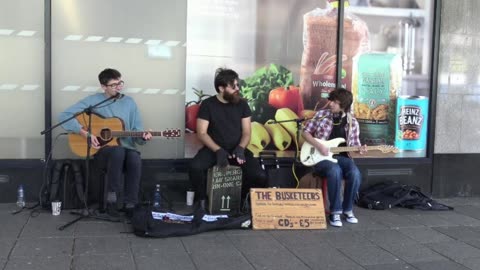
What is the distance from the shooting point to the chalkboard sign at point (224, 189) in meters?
5.45

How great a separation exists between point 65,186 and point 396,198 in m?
3.61

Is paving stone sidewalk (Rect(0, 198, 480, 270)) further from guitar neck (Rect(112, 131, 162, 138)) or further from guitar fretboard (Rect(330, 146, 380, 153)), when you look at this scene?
guitar neck (Rect(112, 131, 162, 138))

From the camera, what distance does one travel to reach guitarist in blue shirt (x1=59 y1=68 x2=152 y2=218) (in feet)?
17.6

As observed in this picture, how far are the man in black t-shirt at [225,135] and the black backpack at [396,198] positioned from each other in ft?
4.56

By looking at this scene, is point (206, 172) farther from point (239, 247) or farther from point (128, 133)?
point (239, 247)

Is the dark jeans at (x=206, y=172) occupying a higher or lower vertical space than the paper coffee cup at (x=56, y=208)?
higher

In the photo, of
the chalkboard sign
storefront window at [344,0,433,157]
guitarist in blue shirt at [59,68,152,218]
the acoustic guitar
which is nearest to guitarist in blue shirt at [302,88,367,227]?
the chalkboard sign

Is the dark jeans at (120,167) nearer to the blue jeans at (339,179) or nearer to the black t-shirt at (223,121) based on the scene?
the black t-shirt at (223,121)

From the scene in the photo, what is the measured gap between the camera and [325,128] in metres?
5.70

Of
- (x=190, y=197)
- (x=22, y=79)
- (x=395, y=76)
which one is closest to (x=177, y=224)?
(x=190, y=197)

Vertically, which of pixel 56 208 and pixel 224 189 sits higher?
pixel 224 189

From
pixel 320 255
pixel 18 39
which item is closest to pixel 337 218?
pixel 320 255

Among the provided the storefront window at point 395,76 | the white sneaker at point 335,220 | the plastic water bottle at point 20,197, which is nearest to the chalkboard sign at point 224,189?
the white sneaker at point 335,220

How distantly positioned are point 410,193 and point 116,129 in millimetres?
3400
